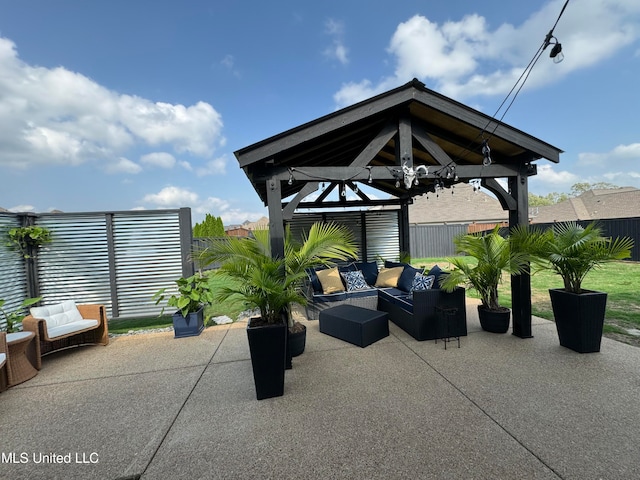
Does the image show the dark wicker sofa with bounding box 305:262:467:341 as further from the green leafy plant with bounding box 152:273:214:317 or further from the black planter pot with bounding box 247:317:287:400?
the black planter pot with bounding box 247:317:287:400

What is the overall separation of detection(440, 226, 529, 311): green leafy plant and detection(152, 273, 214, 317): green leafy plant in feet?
12.6

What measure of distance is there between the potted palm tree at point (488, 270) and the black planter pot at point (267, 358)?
2.38 meters

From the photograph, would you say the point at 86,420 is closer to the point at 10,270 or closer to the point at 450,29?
the point at 10,270

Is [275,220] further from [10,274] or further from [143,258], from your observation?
[10,274]

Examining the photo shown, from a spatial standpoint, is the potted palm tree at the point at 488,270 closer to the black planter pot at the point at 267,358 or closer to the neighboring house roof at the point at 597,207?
the black planter pot at the point at 267,358

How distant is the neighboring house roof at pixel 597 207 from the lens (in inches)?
720

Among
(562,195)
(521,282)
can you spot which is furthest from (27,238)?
(562,195)

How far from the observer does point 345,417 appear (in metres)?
2.15

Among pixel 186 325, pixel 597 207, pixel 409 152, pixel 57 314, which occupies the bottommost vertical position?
pixel 186 325

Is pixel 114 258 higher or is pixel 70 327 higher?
pixel 114 258

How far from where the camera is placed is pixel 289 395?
2537mm

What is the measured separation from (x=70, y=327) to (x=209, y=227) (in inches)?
375

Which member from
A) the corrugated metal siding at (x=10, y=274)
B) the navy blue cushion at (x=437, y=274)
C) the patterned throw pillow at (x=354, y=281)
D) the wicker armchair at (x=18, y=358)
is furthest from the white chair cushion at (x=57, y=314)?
the navy blue cushion at (x=437, y=274)

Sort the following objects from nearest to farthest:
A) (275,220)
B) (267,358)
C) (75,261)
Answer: (267,358), (275,220), (75,261)
